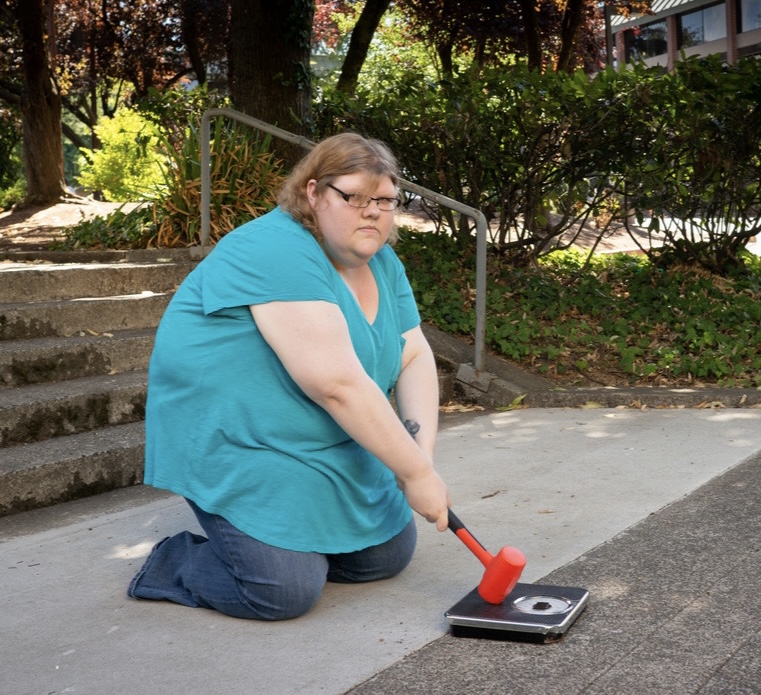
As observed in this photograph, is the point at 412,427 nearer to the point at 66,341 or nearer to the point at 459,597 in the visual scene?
the point at 459,597

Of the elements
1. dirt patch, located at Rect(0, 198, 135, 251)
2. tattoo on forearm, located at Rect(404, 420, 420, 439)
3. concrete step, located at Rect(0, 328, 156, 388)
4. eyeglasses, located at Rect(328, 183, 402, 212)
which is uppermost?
dirt patch, located at Rect(0, 198, 135, 251)

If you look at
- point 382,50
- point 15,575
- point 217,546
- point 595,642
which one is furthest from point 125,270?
point 382,50

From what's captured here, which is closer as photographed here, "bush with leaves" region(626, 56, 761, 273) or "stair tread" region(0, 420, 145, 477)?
"stair tread" region(0, 420, 145, 477)

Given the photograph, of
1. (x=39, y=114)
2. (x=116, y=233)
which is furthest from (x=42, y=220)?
(x=116, y=233)

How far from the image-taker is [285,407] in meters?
2.97

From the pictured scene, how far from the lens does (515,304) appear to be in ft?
24.6

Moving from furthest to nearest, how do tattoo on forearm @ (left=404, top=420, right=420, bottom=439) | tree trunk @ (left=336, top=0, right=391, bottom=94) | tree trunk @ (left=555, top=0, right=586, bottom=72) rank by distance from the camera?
tree trunk @ (left=555, top=0, right=586, bottom=72)
tree trunk @ (left=336, top=0, right=391, bottom=94)
tattoo on forearm @ (left=404, top=420, right=420, bottom=439)

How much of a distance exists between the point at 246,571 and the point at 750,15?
39590 millimetres

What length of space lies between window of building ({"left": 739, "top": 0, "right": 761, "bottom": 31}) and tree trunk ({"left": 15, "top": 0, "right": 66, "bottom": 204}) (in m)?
28.6

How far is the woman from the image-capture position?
9.34 ft

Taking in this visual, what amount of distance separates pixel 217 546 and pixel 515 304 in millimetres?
4754

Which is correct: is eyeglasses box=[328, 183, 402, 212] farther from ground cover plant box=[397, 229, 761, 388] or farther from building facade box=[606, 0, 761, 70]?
building facade box=[606, 0, 761, 70]

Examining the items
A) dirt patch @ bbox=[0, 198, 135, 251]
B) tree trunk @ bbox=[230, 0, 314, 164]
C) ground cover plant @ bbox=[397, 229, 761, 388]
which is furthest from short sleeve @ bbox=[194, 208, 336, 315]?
dirt patch @ bbox=[0, 198, 135, 251]

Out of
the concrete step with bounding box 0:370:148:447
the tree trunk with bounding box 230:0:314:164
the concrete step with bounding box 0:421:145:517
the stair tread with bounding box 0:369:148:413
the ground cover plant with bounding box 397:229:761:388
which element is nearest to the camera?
the concrete step with bounding box 0:421:145:517
